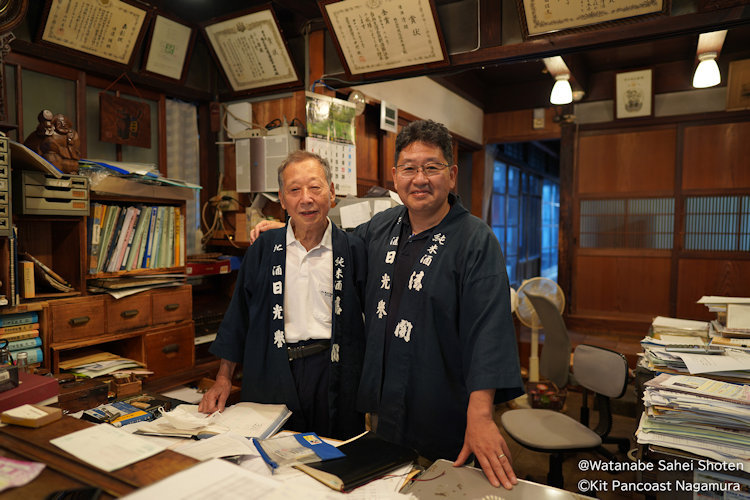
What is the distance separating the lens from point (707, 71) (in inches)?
175

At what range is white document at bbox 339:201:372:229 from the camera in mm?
3316

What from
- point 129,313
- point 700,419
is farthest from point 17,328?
point 700,419

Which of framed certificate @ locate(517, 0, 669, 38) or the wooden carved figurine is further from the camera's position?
framed certificate @ locate(517, 0, 669, 38)

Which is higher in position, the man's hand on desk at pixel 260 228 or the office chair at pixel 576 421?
the man's hand on desk at pixel 260 228

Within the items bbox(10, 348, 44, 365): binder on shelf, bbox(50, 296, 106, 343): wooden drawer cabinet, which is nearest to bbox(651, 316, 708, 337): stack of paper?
bbox(50, 296, 106, 343): wooden drawer cabinet

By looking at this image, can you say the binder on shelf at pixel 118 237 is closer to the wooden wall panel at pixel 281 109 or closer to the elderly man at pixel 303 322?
the elderly man at pixel 303 322

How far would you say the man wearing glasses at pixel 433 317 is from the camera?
66.1 inches

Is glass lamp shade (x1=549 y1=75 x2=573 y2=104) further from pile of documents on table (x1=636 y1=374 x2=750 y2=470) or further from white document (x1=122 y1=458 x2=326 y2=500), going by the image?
white document (x1=122 y1=458 x2=326 y2=500)

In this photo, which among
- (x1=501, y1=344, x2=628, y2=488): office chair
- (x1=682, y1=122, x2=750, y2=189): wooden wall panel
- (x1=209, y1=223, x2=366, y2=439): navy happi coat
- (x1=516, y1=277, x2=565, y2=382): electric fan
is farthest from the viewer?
(x1=682, y1=122, x2=750, y2=189): wooden wall panel

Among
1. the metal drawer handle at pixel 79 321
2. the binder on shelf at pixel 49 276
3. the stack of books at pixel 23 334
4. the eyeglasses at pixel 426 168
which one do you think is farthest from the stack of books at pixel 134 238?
the eyeglasses at pixel 426 168

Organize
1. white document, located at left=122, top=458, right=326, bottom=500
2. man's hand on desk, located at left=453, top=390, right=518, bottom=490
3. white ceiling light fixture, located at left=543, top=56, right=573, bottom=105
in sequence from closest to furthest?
white document, located at left=122, top=458, right=326, bottom=500, man's hand on desk, located at left=453, top=390, right=518, bottom=490, white ceiling light fixture, located at left=543, top=56, right=573, bottom=105

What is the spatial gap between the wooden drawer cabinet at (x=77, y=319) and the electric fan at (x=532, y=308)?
3541 millimetres

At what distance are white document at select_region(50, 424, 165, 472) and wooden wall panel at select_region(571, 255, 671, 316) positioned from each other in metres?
6.41

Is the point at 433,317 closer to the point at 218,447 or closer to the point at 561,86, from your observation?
the point at 218,447
